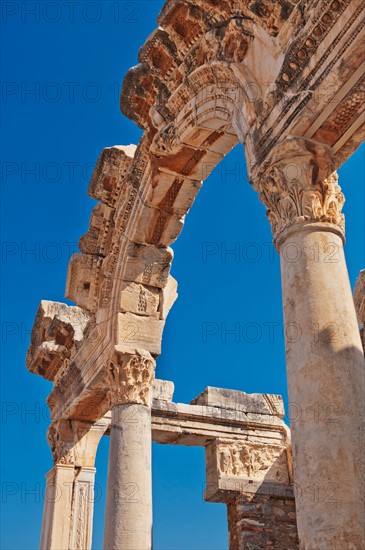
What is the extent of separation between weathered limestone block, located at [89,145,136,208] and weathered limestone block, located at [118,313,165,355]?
220 centimetres

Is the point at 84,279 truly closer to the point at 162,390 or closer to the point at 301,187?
the point at 162,390

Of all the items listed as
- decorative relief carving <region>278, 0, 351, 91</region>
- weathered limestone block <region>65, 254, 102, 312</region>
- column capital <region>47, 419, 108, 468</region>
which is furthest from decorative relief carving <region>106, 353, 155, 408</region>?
decorative relief carving <region>278, 0, 351, 91</region>

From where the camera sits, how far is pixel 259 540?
13352 mm

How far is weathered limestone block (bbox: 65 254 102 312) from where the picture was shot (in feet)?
36.5

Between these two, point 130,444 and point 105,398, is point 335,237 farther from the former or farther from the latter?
point 105,398

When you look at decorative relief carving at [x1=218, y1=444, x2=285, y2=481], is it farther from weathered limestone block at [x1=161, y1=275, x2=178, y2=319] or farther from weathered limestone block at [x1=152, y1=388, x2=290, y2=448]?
weathered limestone block at [x1=161, y1=275, x2=178, y2=319]

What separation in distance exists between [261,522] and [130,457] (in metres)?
6.12

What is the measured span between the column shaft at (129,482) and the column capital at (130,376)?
13cm

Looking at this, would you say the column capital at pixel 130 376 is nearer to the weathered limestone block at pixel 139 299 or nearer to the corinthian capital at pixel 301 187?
the weathered limestone block at pixel 139 299

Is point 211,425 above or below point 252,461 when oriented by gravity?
above

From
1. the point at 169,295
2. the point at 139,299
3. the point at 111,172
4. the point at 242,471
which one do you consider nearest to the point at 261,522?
the point at 242,471

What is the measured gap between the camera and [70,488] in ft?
38.4

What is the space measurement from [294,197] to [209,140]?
3706 mm

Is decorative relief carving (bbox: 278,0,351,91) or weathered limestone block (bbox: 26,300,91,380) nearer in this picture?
decorative relief carving (bbox: 278,0,351,91)
